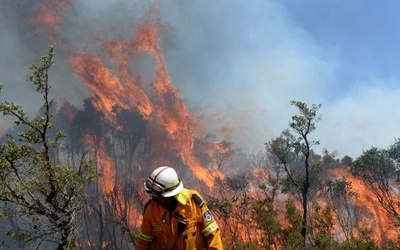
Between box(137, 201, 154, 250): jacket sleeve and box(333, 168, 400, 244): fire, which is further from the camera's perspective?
box(333, 168, 400, 244): fire

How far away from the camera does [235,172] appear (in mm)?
78125

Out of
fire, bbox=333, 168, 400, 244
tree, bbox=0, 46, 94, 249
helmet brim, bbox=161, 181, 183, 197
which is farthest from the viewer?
fire, bbox=333, 168, 400, 244

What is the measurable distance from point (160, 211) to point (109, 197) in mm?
54937

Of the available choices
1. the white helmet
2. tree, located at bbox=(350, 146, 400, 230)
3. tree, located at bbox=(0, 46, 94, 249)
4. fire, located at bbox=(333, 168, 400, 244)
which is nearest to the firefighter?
the white helmet

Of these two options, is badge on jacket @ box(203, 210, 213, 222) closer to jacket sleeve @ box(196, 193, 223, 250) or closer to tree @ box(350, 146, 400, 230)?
jacket sleeve @ box(196, 193, 223, 250)

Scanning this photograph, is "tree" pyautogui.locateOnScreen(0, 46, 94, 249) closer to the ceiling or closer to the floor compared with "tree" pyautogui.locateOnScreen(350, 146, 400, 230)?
closer to the floor

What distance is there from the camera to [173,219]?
13.9 feet

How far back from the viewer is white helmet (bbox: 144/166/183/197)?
13.7 feet

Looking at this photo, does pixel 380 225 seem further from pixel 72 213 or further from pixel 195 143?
pixel 72 213

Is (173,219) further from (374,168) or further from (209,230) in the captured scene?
(374,168)

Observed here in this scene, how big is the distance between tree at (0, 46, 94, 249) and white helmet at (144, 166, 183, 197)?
685 cm

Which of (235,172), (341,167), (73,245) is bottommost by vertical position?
(73,245)

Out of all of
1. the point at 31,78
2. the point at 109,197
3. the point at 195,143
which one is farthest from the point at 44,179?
the point at 195,143

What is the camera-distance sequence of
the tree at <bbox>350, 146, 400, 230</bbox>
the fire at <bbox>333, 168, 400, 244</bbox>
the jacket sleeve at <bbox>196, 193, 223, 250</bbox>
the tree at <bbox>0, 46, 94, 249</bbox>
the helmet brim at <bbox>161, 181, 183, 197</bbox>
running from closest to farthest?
1. the helmet brim at <bbox>161, 181, 183, 197</bbox>
2. the jacket sleeve at <bbox>196, 193, 223, 250</bbox>
3. the tree at <bbox>0, 46, 94, 249</bbox>
4. the tree at <bbox>350, 146, 400, 230</bbox>
5. the fire at <bbox>333, 168, 400, 244</bbox>
